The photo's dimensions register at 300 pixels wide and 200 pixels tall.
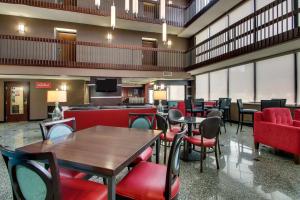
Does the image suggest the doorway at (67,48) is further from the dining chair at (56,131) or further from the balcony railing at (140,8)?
the dining chair at (56,131)

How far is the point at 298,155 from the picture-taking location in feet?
9.76

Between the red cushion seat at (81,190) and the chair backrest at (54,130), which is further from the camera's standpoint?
the chair backrest at (54,130)

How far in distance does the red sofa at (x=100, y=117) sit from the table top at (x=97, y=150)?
299cm

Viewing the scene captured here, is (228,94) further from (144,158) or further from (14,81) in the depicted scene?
(14,81)

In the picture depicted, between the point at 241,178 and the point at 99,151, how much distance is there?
2.17 m

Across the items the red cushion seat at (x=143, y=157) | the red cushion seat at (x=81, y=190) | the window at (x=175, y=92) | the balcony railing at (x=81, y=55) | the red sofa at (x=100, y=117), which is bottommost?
the red cushion seat at (x=143, y=157)

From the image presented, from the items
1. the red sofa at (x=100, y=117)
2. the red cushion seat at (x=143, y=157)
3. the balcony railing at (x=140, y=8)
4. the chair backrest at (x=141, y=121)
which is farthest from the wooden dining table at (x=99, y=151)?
the balcony railing at (x=140, y=8)

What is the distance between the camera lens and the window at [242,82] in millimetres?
6637

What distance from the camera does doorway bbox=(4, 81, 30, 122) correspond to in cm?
855

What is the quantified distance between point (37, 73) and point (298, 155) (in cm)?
805

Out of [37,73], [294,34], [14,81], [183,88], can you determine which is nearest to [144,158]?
[294,34]

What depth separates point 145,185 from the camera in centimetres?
137

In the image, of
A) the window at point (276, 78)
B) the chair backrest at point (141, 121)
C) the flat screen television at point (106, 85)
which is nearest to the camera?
the chair backrest at point (141, 121)

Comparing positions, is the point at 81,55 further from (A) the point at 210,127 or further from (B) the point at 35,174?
(B) the point at 35,174
